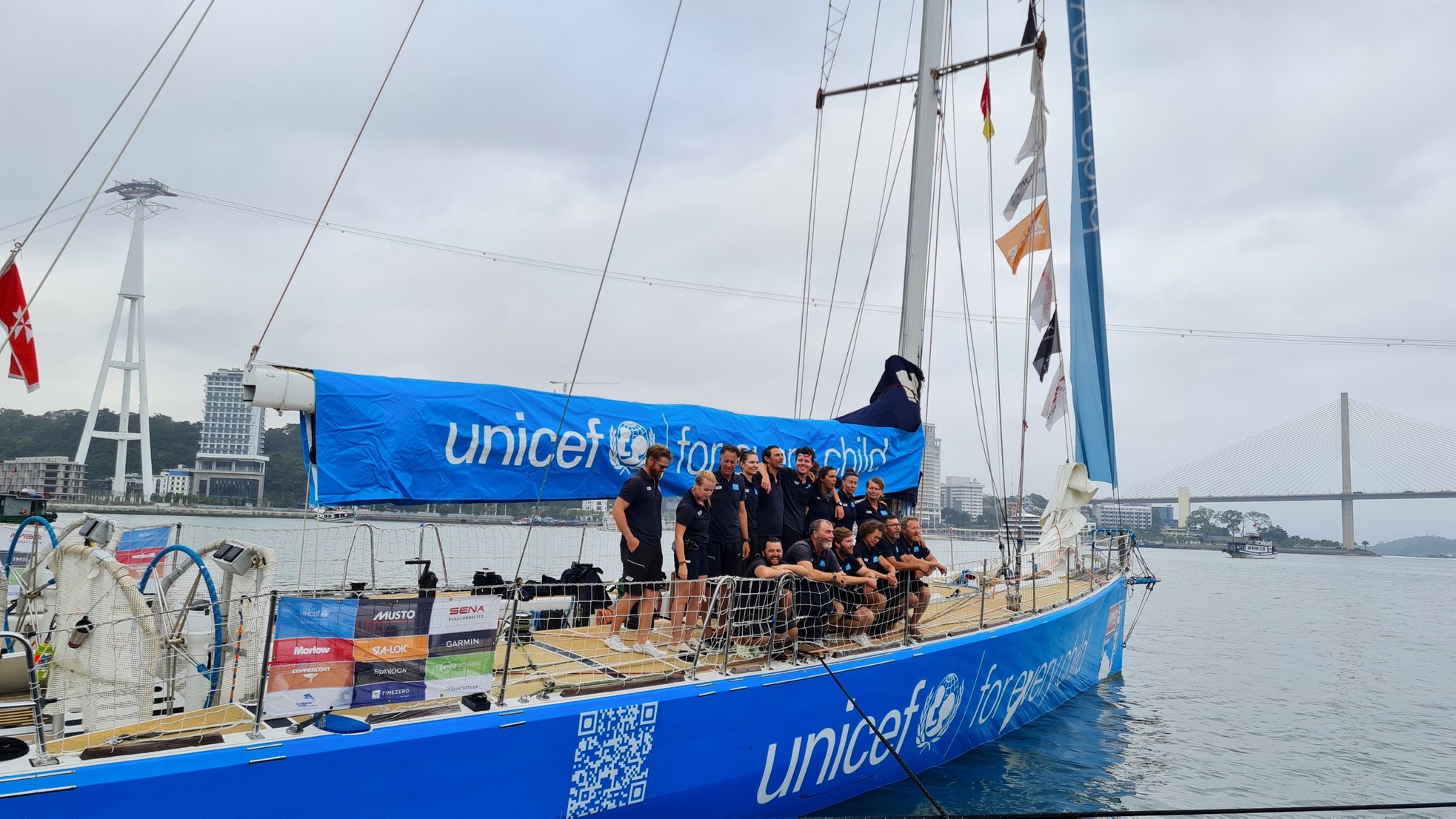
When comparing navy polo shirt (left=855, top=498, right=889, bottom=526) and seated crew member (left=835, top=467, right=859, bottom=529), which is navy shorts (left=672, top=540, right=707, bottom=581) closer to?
seated crew member (left=835, top=467, right=859, bottom=529)

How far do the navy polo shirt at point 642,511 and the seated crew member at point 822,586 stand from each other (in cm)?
109

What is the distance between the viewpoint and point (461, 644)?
4.37m

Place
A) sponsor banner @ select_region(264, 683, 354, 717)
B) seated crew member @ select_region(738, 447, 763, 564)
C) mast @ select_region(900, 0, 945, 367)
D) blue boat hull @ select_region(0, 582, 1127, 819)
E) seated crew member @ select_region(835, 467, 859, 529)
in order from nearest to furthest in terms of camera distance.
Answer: blue boat hull @ select_region(0, 582, 1127, 819) → sponsor banner @ select_region(264, 683, 354, 717) → seated crew member @ select_region(738, 447, 763, 564) → seated crew member @ select_region(835, 467, 859, 529) → mast @ select_region(900, 0, 945, 367)

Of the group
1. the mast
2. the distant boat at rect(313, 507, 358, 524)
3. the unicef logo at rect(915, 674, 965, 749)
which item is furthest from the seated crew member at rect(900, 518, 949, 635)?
the distant boat at rect(313, 507, 358, 524)

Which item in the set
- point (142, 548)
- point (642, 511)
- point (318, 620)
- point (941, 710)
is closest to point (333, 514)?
point (142, 548)

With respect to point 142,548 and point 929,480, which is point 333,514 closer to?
point 142,548

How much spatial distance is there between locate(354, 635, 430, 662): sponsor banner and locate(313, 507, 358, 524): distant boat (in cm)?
193

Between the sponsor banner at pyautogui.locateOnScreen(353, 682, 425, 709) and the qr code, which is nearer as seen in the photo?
the sponsor banner at pyautogui.locateOnScreen(353, 682, 425, 709)

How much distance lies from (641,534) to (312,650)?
257 cm

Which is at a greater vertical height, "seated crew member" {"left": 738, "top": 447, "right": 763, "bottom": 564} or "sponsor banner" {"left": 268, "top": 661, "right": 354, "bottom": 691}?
"seated crew member" {"left": 738, "top": 447, "right": 763, "bottom": 564}

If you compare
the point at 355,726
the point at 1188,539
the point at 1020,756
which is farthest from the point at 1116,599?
the point at 1188,539

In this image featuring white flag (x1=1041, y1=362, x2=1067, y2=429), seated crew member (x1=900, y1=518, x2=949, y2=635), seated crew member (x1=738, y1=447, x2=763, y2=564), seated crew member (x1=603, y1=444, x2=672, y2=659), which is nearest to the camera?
seated crew member (x1=603, y1=444, x2=672, y2=659)

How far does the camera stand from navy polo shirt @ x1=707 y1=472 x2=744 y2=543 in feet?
22.4

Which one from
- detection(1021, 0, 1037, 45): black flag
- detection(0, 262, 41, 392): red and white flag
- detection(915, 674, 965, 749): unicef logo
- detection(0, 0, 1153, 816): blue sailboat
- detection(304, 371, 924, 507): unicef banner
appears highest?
detection(1021, 0, 1037, 45): black flag
